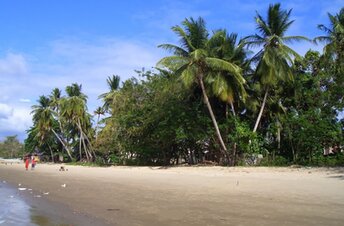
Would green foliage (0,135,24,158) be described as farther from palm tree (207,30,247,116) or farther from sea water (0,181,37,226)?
sea water (0,181,37,226)

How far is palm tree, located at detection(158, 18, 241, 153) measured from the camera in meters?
26.1

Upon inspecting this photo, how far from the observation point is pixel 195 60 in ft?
86.9

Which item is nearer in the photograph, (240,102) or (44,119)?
(240,102)

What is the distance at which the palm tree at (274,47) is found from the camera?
88.3ft

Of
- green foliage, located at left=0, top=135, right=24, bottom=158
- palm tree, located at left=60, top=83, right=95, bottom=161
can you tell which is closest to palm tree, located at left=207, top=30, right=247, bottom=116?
palm tree, located at left=60, top=83, right=95, bottom=161

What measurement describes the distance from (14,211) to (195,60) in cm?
1695

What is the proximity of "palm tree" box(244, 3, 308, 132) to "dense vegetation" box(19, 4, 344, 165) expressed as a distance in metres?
0.07

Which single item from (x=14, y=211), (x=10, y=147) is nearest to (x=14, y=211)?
(x=14, y=211)

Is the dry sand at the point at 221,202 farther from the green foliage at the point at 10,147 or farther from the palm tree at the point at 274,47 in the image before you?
the green foliage at the point at 10,147

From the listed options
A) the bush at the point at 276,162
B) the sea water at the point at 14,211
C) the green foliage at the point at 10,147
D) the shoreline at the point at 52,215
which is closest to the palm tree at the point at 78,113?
the bush at the point at 276,162

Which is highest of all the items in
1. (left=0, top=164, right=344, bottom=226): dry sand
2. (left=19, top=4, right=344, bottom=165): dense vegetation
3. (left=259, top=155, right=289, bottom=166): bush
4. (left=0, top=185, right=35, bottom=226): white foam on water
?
(left=19, top=4, right=344, bottom=165): dense vegetation

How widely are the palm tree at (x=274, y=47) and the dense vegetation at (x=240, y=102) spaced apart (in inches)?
2.6

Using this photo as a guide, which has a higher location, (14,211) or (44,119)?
(44,119)

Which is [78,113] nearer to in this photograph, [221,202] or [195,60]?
[195,60]
